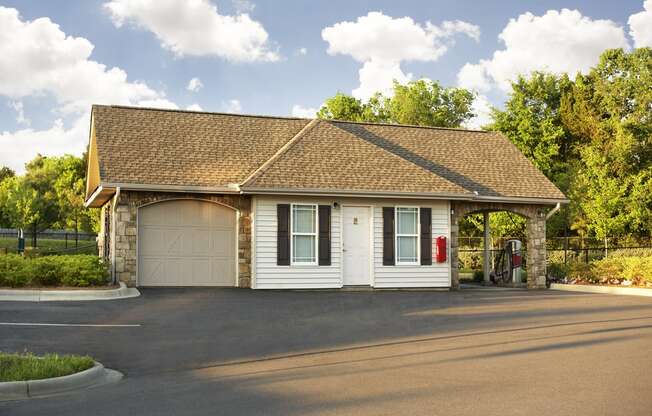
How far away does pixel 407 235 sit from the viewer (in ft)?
72.0

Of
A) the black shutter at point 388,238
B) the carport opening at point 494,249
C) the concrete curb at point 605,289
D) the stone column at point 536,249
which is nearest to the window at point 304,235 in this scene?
the black shutter at point 388,238

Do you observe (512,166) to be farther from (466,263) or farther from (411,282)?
(466,263)

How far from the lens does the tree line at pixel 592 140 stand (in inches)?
1368

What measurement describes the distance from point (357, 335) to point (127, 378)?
4.55m

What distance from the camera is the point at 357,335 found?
12289 mm

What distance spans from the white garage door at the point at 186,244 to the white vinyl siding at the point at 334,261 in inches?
44.3

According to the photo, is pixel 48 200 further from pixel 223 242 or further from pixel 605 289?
pixel 605 289

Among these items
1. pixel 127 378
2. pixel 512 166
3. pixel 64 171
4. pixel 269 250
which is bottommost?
pixel 127 378

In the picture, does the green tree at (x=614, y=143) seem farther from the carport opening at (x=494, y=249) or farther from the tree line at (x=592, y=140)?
the carport opening at (x=494, y=249)

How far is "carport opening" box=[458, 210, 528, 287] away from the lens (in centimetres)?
2607

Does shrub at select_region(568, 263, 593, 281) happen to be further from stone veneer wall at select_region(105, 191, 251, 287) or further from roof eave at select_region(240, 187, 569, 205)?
stone veneer wall at select_region(105, 191, 251, 287)

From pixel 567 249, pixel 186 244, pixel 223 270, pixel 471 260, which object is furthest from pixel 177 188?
pixel 471 260

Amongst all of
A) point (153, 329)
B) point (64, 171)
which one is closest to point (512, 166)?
point (153, 329)

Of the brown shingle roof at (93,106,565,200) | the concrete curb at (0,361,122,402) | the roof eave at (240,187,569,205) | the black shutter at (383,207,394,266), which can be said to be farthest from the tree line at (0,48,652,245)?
the concrete curb at (0,361,122,402)
